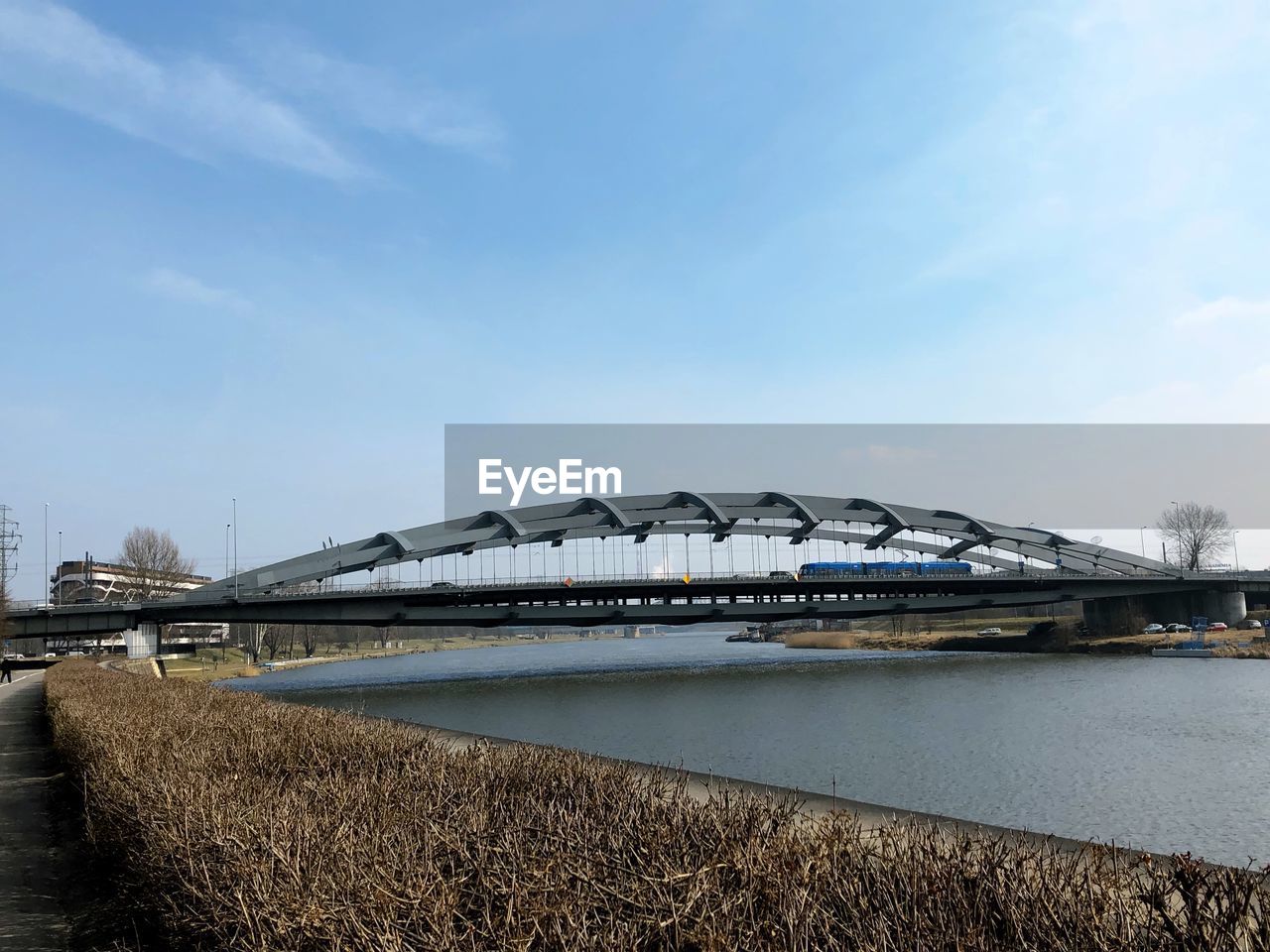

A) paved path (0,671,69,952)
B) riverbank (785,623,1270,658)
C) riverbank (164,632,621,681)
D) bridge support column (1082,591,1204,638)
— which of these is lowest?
riverbank (164,632,621,681)

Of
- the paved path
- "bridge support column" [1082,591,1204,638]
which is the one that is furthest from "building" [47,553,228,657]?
"bridge support column" [1082,591,1204,638]

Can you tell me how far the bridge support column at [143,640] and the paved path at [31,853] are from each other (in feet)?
151

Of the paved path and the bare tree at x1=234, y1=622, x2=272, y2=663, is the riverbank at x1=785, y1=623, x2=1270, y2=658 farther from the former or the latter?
the bare tree at x1=234, y1=622, x2=272, y2=663

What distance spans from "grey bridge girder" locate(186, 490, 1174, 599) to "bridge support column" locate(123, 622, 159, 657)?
3760 millimetres

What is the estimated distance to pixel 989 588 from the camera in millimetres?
83625

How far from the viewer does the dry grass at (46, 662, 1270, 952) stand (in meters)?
4.80

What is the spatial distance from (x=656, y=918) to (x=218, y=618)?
66.3 meters

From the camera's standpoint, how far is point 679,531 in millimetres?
88250

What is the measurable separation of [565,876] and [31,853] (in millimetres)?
9051

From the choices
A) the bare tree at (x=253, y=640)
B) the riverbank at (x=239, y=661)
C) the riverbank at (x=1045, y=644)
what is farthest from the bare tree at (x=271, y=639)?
the riverbank at (x=1045, y=644)

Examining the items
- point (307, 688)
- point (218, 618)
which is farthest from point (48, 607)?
point (307, 688)

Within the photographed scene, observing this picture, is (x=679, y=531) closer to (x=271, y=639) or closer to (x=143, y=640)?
(x=143, y=640)

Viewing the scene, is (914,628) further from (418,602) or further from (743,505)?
(418,602)

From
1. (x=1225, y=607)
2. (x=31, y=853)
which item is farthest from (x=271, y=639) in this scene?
(x=31, y=853)
